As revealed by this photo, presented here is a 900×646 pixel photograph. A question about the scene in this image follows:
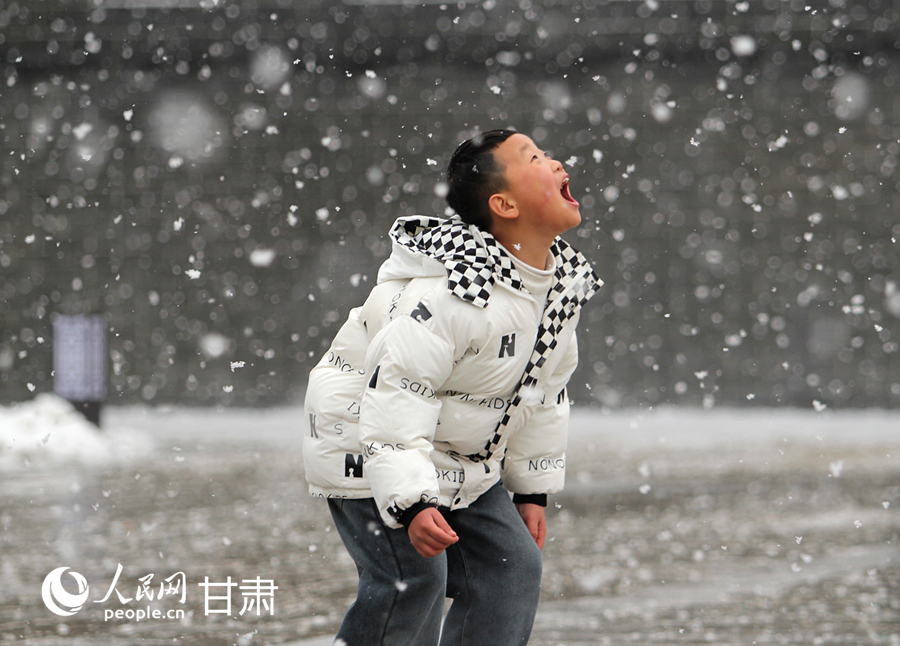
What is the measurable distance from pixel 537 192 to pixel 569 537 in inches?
118

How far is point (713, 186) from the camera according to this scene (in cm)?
991

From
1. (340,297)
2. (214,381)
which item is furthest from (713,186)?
(214,381)

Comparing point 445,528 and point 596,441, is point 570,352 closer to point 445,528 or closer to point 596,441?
point 445,528

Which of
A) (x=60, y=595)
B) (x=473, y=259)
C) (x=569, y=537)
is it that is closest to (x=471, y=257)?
(x=473, y=259)

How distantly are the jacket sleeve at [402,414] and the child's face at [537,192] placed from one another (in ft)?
1.06

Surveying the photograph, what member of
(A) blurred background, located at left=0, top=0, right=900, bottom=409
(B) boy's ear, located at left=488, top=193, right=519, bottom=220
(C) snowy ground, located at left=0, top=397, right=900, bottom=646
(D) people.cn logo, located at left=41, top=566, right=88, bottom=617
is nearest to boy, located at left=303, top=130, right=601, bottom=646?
(B) boy's ear, located at left=488, top=193, right=519, bottom=220

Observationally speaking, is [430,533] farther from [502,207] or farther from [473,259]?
[502,207]

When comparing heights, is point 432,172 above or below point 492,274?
above

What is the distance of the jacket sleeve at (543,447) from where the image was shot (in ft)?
6.93

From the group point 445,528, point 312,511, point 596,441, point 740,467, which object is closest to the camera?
point 445,528

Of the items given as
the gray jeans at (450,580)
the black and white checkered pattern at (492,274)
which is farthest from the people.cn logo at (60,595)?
the black and white checkered pattern at (492,274)

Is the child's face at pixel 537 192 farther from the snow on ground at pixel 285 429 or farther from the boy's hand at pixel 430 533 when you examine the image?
the snow on ground at pixel 285 429

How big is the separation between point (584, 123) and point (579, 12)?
1.04 m

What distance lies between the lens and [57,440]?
7551 mm
